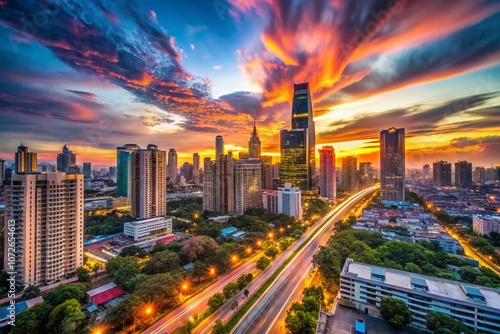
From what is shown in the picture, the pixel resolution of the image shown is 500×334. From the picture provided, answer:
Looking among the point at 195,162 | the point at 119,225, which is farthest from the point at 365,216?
the point at 195,162

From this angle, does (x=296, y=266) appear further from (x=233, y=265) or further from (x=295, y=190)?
(x=295, y=190)

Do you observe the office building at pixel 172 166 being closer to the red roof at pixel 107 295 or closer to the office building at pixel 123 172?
the office building at pixel 123 172

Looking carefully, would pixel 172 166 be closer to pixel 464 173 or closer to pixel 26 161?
pixel 26 161

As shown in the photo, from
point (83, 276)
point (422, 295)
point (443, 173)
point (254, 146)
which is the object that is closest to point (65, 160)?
point (83, 276)

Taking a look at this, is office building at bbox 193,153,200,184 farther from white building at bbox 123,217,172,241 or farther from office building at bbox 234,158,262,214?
white building at bbox 123,217,172,241

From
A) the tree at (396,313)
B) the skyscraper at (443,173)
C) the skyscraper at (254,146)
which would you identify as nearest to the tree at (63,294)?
the tree at (396,313)

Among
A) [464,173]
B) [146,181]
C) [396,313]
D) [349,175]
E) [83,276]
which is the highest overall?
[464,173]

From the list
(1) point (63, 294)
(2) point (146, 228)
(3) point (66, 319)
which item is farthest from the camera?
(2) point (146, 228)
